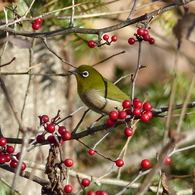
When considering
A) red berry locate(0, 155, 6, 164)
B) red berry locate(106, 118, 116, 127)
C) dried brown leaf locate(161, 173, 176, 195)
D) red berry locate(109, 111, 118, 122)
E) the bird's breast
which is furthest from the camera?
the bird's breast

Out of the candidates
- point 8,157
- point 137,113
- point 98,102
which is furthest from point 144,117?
point 98,102

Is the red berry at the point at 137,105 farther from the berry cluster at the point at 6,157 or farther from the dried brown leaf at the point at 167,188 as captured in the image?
the berry cluster at the point at 6,157

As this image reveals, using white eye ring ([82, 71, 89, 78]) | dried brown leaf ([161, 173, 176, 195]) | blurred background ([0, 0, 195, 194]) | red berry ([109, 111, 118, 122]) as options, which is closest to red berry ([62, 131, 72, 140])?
red berry ([109, 111, 118, 122])

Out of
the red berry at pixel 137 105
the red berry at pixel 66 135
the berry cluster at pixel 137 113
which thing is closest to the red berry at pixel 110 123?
the berry cluster at pixel 137 113

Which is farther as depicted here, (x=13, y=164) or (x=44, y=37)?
(x=44, y=37)

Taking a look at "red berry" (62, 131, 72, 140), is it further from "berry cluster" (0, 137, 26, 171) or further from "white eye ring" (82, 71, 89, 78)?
"white eye ring" (82, 71, 89, 78)

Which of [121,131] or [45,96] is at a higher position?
→ [45,96]

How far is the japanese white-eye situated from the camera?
3.78 meters

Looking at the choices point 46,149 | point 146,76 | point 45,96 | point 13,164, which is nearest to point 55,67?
point 45,96

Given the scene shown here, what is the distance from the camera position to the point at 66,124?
430 cm

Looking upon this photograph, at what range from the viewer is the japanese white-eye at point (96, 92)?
3.78 meters

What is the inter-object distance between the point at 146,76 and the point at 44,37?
7.76 metres

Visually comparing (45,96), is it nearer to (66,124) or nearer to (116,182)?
(66,124)

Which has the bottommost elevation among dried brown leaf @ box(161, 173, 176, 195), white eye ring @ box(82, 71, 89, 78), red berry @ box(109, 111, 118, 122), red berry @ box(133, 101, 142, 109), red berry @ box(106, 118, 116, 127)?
dried brown leaf @ box(161, 173, 176, 195)
